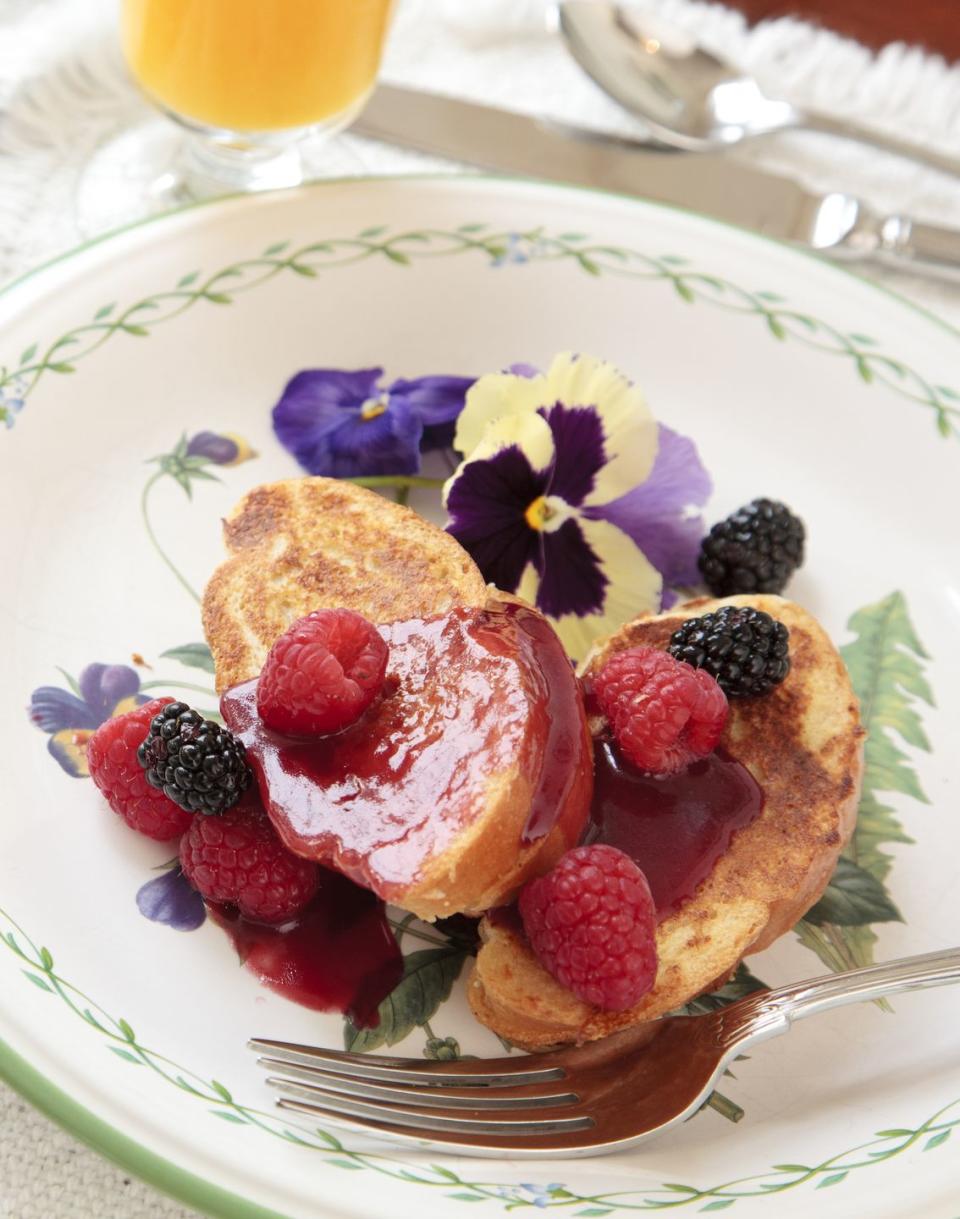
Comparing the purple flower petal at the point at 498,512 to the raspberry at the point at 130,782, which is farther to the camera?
the purple flower petal at the point at 498,512

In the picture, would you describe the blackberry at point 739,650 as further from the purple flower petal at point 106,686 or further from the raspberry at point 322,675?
the purple flower petal at point 106,686

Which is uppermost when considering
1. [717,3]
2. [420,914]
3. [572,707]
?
[717,3]

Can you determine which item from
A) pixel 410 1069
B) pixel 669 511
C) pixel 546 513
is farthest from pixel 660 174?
pixel 410 1069

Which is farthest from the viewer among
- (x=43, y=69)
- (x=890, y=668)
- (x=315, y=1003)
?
(x=43, y=69)

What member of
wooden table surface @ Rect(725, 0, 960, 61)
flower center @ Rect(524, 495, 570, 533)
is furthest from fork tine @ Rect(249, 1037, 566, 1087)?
wooden table surface @ Rect(725, 0, 960, 61)

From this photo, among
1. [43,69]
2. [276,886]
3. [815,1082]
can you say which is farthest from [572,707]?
[43,69]

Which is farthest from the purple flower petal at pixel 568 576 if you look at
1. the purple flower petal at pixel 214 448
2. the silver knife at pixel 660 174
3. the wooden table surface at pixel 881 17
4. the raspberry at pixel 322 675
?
the wooden table surface at pixel 881 17

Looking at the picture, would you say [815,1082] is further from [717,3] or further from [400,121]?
[717,3]
